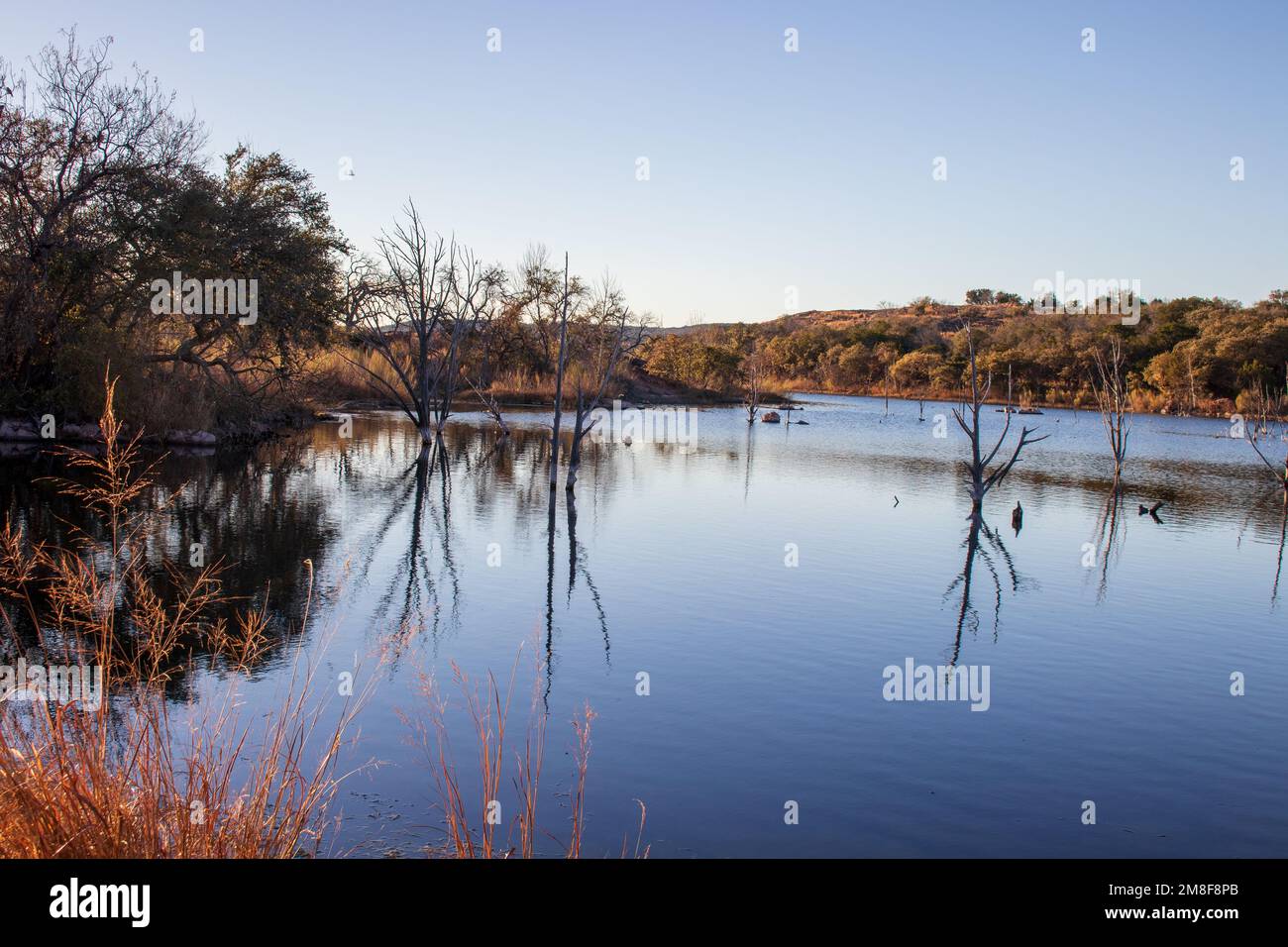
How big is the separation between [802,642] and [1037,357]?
59.4m

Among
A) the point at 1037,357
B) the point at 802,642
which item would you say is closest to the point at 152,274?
the point at 802,642

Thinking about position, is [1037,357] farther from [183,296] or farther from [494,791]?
[494,791]

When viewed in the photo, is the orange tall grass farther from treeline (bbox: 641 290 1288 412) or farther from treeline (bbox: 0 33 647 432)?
treeline (bbox: 641 290 1288 412)

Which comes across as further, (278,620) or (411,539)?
(411,539)

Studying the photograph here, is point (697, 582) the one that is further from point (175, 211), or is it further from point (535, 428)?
point (535, 428)

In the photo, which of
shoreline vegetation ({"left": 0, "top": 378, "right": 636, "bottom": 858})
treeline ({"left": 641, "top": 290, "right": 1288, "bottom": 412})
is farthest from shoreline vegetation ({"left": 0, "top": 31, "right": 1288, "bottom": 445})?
treeline ({"left": 641, "top": 290, "right": 1288, "bottom": 412})

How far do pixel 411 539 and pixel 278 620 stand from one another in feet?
16.7

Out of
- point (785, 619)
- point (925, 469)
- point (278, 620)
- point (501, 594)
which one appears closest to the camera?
point (278, 620)

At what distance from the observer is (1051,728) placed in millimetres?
7926

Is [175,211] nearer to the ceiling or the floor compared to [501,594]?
nearer to the ceiling

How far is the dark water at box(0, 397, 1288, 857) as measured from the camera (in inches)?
247

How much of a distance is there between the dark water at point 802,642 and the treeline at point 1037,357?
1187 inches

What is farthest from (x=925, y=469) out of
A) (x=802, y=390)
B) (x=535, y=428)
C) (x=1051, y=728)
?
(x=802, y=390)
